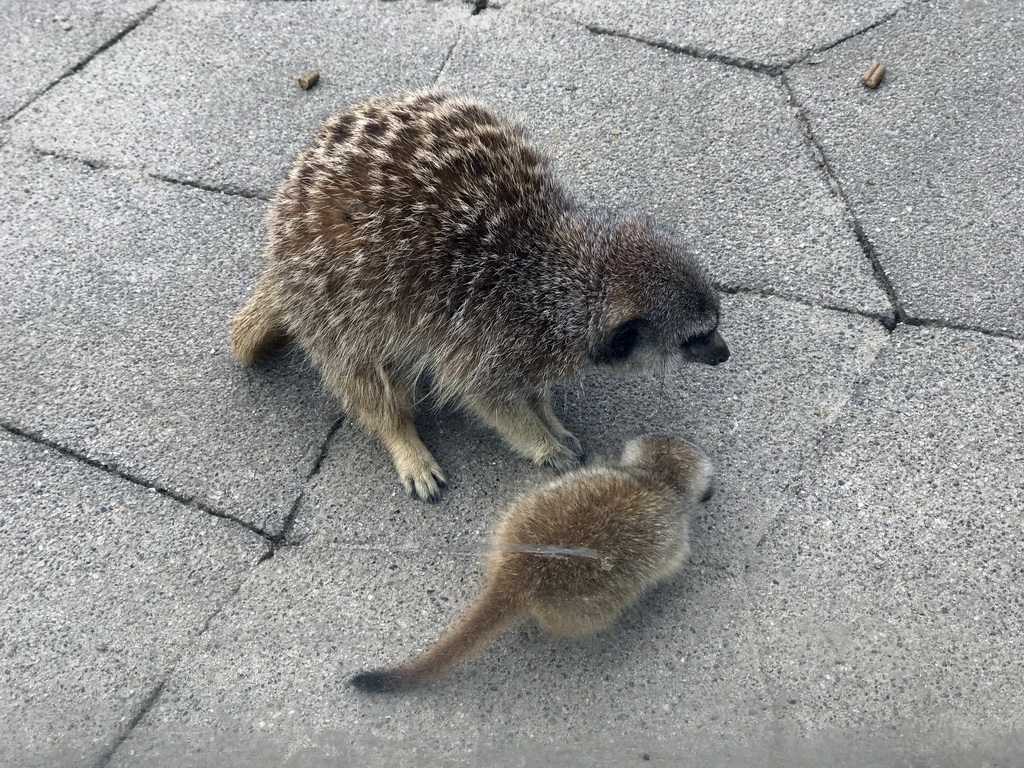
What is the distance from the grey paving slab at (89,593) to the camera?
2568mm

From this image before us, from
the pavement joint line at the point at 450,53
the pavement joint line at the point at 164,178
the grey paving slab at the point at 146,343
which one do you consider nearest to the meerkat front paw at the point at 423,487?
the grey paving slab at the point at 146,343

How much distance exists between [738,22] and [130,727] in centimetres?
462

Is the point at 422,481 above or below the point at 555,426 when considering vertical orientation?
below

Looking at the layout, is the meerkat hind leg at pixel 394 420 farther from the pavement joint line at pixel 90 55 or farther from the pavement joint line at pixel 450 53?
the pavement joint line at pixel 90 55

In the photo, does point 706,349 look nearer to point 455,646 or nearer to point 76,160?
point 455,646

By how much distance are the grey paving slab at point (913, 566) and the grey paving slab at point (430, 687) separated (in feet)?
0.69

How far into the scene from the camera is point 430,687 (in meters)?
2.61

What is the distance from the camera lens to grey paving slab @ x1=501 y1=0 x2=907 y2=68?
4656mm

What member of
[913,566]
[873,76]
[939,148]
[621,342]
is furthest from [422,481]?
[873,76]

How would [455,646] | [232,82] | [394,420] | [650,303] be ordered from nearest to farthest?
1. [455,646]
2. [650,303]
3. [394,420]
4. [232,82]

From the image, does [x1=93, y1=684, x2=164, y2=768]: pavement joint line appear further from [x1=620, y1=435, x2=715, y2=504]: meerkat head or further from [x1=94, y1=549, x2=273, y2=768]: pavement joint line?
[x1=620, y1=435, x2=715, y2=504]: meerkat head

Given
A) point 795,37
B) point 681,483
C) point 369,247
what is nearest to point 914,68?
point 795,37

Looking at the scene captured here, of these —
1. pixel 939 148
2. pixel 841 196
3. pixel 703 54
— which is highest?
pixel 939 148

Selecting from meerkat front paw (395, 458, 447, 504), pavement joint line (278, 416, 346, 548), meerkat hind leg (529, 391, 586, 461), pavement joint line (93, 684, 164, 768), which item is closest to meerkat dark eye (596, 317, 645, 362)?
meerkat hind leg (529, 391, 586, 461)
